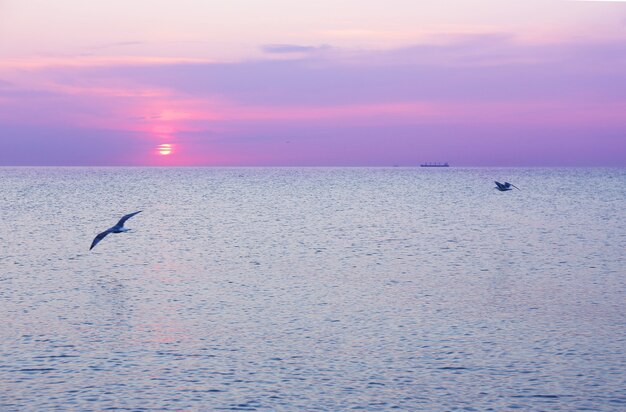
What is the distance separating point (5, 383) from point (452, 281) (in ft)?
37.5

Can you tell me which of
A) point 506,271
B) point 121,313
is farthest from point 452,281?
point 121,313

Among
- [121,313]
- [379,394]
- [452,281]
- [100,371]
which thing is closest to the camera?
[379,394]

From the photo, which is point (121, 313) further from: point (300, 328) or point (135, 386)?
point (135, 386)

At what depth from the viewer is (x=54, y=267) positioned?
74.0ft

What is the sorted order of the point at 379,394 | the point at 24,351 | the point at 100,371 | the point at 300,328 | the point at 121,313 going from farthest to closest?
1. the point at 121,313
2. the point at 300,328
3. the point at 24,351
4. the point at 100,371
5. the point at 379,394

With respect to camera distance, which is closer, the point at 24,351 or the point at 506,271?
the point at 24,351

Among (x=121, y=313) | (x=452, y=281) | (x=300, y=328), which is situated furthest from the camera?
(x=452, y=281)

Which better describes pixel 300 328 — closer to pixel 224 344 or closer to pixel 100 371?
pixel 224 344

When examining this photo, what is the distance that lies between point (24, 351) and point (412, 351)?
5860 millimetres

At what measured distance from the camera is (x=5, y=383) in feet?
36.9

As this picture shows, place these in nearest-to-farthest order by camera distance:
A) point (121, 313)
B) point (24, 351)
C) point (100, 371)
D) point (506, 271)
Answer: point (100, 371) → point (24, 351) → point (121, 313) → point (506, 271)

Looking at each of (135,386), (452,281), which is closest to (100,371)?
(135,386)

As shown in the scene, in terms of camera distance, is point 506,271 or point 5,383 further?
point 506,271

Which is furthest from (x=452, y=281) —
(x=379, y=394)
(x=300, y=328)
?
(x=379, y=394)
